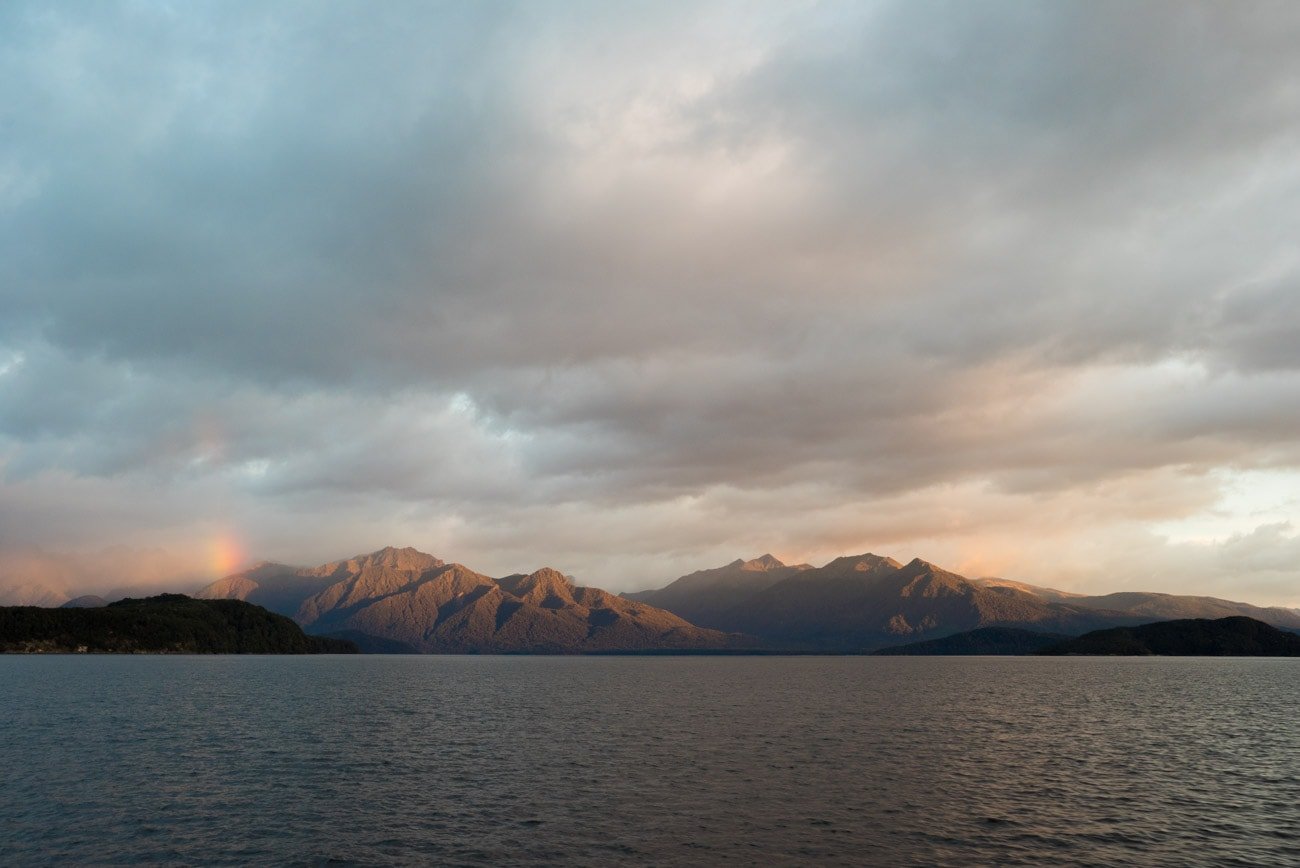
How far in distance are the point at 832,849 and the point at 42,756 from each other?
3518 inches

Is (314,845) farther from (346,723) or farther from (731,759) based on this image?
(346,723)

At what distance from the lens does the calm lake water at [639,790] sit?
5775 centimetres

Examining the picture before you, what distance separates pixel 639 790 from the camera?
77.1 metres

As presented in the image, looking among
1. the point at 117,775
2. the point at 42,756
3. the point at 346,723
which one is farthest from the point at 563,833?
the point at 346,723

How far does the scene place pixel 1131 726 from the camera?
5423 inches

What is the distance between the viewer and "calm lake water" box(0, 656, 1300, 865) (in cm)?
5775

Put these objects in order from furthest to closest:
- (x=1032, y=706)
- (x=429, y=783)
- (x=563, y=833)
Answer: (x=1032, y=706) < (x=429, y=783) < (x=563, y=833)

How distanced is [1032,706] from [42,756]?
176 metres

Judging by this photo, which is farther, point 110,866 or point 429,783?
point 429,783

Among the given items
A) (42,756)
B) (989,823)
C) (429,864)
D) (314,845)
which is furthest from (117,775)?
(989,823)

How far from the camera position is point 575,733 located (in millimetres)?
122188

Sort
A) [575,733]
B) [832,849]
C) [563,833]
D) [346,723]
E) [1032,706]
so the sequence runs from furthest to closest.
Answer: [1032,706] < [346,723] < [575,733] < [563,833] < [832,849]

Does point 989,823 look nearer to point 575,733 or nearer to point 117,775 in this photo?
point 575,733

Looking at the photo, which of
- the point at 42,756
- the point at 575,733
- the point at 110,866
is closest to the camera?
the point at 110,866
